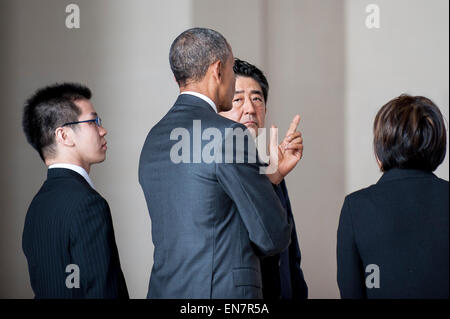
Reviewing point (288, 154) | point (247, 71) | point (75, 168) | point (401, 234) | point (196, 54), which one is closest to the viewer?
point (401, 234)


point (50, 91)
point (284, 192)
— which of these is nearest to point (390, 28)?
point (284, 192)

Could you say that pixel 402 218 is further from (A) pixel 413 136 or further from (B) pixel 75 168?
(B) pixel 75 168

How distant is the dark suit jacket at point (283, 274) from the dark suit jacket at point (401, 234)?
1.75 ft

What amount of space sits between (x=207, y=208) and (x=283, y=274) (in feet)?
Answer: 2.06

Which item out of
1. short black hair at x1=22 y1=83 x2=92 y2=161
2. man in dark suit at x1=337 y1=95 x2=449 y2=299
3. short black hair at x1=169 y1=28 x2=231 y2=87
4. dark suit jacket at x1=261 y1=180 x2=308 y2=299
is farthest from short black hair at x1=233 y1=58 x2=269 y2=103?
man in dark suit at x1=337 y1=95 x2=449 y2=299

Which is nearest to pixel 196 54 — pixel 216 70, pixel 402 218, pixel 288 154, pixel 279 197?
pixel 216 70

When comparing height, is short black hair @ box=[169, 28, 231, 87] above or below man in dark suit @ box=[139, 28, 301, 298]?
above

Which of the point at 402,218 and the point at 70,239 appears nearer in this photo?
the point at 402,218

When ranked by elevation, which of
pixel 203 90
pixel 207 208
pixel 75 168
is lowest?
pixel 207 208

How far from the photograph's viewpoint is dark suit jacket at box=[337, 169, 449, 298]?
1.57 m

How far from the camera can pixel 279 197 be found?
7.50 ft

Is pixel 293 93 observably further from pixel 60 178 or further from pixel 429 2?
pixel 60 178

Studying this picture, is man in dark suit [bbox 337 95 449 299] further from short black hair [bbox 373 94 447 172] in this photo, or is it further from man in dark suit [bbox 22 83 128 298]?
man in dark suit [bbox 22 83 128 298]

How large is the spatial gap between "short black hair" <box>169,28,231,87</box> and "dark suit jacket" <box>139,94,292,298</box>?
0.14 meters
